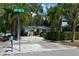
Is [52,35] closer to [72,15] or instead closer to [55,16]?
[55,16]

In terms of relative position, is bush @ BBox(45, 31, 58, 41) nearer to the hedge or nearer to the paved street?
the hedge

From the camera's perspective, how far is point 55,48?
400 inches

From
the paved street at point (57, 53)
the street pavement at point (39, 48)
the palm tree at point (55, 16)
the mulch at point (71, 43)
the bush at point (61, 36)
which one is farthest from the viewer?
the mulch at point (71, 43)

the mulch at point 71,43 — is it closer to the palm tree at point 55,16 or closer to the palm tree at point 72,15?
the palm tree at point 72,15

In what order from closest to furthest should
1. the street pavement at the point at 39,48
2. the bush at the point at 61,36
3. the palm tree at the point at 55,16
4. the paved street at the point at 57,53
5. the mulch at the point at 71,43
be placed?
the paved street at the point at 57,53, the street pavement at the point at 39,48, the palm tree at the point at 55,16, the bush at the point at 61,36, the mulch at the point at 71,43

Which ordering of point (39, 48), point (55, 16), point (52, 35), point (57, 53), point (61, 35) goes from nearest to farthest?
1. point (57, 53)
2. point (39, 48)
3. point (55, 16)
4. point (52, 35)
5. point (61, 35)

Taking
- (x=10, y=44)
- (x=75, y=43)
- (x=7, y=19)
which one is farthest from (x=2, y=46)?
(x=75, y=43)

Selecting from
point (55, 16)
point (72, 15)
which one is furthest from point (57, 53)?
point (72, 15)

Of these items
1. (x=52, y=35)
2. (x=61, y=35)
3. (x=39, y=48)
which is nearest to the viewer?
(x=39, y=48)

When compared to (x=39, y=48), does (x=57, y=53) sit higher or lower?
lower

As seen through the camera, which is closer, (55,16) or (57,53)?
(57,53)

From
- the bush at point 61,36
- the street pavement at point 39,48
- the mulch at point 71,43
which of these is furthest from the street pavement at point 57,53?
the bush at point 61,36

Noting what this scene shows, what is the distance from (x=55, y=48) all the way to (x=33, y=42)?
75 centimetres

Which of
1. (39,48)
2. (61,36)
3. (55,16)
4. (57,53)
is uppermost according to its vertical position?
(55,16)
